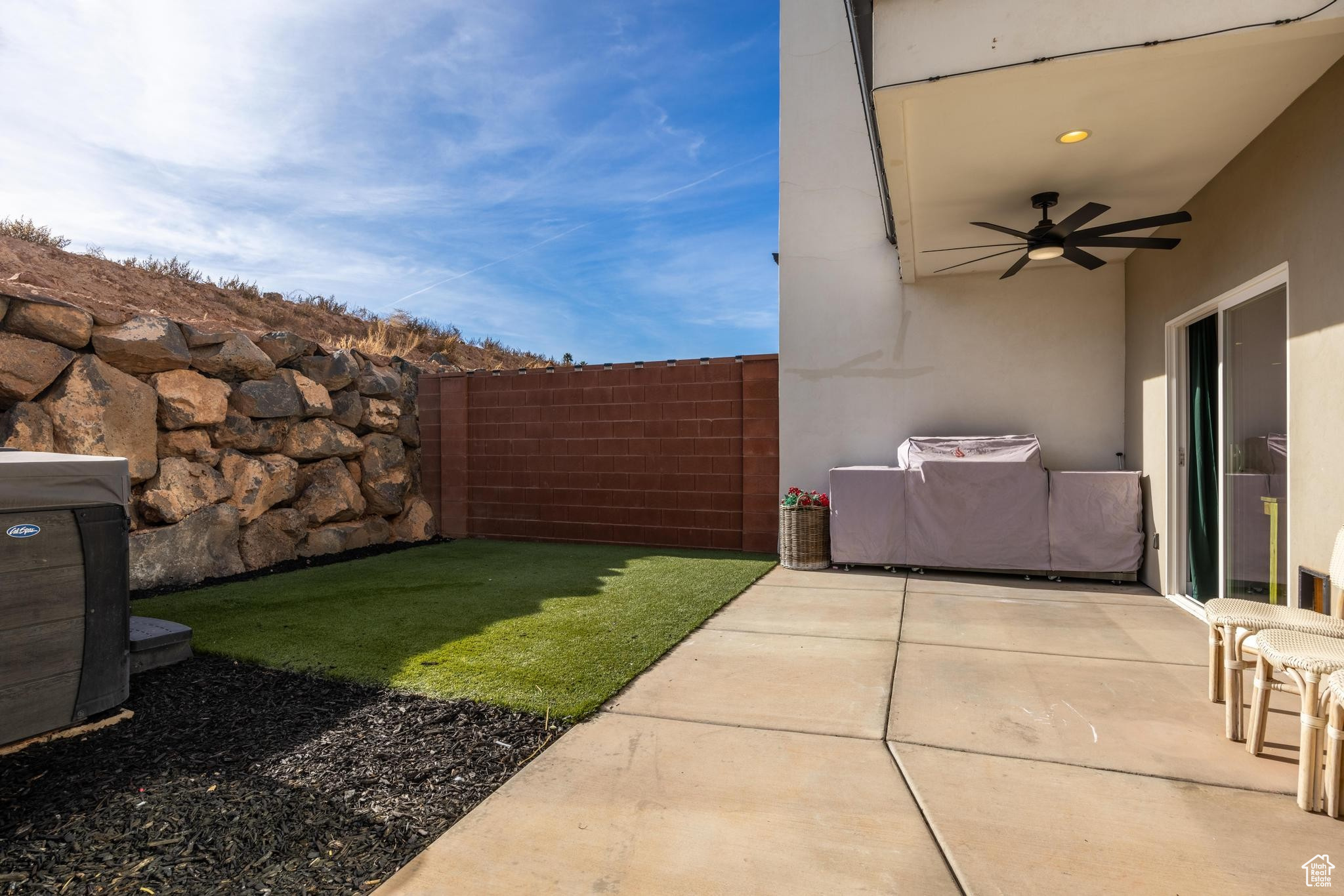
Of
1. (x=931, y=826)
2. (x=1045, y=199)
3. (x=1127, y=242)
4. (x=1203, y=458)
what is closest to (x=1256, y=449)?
(x=1203, y=458)

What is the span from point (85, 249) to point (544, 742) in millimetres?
12772

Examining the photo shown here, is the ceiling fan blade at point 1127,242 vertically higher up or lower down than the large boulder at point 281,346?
higher up

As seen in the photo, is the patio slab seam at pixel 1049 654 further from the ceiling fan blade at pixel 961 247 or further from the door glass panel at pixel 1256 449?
the ceiling fan blade at pixel 961 247

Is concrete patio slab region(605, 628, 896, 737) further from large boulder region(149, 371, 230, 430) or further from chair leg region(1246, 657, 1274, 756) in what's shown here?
large boulder region(149, 371, 230, 430)

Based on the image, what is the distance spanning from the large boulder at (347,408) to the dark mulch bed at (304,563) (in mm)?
1286

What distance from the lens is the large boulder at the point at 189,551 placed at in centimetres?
458

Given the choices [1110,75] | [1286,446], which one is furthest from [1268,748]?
[1110,75]

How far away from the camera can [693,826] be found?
1.72 m

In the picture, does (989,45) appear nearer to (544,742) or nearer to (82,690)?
(544,742)

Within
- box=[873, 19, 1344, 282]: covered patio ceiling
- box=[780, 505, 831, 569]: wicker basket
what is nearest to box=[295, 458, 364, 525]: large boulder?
box=[780, 505, 831, 569]: wicker basket

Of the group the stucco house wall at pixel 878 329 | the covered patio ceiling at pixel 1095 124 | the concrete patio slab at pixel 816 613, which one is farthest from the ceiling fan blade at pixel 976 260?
the concrete patio slab at pixel 816 613

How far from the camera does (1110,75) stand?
274 cm

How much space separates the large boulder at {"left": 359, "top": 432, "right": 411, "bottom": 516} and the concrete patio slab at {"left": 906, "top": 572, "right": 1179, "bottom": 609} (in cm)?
524

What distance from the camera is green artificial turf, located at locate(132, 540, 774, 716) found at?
112 inches
